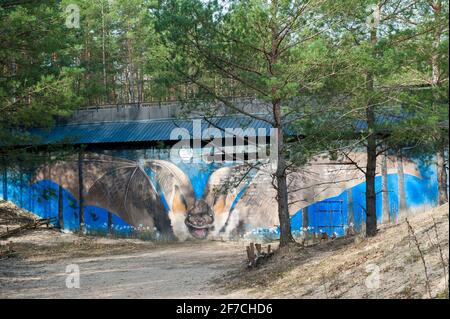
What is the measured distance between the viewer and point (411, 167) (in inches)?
789

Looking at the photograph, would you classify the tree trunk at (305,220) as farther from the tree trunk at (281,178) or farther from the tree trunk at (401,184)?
the tree trunk at (281,178)

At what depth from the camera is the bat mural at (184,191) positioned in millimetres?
20859

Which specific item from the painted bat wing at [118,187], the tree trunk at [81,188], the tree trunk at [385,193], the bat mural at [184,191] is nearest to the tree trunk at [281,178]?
the bat mural at [184,191]

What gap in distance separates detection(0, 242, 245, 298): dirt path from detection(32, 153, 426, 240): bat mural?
55.0 inches

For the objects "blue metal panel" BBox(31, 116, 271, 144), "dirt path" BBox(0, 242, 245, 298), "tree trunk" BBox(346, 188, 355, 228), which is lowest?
"dirt path" BBox(0, 242, 245, 298)

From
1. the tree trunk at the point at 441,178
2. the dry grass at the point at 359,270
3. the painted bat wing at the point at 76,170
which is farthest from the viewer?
the painted bat wing at the point at 76,170

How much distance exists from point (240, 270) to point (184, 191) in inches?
324

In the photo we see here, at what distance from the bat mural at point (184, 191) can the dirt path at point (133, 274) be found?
140cm

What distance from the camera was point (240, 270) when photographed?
48.2 ft

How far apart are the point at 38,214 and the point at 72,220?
155 centimetres

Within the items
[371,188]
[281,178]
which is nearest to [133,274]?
[281,178]

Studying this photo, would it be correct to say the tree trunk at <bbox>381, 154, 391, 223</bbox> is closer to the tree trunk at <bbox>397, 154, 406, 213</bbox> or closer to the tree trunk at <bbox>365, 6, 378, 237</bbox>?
the tree trunk at <bbox>397, 154, 406, 213</bbox>

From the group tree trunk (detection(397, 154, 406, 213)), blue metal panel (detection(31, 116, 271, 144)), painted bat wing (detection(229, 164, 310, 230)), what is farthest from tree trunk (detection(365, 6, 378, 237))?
blue metal panel (detection(31, 116, 271, 144))

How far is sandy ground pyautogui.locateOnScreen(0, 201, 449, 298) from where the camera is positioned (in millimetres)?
9695
